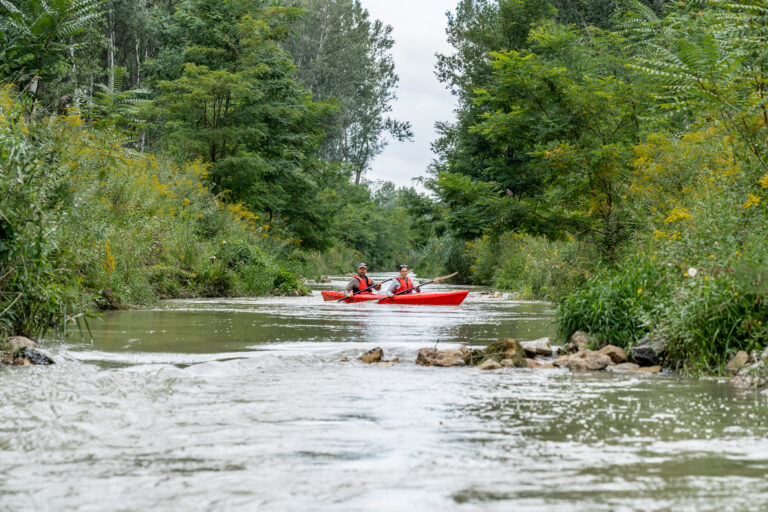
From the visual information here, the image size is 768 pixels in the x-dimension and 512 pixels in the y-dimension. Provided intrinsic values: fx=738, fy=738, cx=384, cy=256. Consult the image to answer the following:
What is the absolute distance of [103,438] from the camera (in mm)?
4352

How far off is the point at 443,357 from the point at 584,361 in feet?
4.71

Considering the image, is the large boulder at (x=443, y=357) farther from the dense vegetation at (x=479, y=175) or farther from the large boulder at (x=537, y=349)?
the dense vegetation at (x=479, y=175)

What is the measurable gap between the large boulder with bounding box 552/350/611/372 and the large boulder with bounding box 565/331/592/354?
26.5 inches

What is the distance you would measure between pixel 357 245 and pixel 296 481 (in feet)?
179

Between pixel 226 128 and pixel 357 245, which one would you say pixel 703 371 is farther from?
pixel 357 245

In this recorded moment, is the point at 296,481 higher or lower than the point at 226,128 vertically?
lower

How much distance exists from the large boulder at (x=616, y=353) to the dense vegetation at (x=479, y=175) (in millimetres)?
387

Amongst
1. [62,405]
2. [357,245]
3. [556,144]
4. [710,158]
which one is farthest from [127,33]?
[62,405]

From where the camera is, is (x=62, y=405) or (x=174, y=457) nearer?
(x=174, y=457)

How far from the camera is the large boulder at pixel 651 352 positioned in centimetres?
745

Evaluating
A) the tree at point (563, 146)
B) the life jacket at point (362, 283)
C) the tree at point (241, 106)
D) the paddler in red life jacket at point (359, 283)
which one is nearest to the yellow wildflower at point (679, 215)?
the tree at point (563, 146)

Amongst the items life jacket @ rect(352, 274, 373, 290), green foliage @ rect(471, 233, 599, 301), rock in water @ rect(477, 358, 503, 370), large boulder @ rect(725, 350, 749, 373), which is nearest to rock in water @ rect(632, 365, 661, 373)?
large boulder @ rect(725, 350, 749, 373)

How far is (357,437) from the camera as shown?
4.41 m

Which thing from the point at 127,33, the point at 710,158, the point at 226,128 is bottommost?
the point at 710,158
